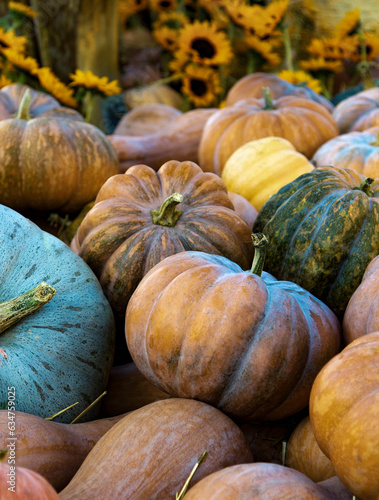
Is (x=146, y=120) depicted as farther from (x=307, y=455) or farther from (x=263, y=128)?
(x=307, y=455)

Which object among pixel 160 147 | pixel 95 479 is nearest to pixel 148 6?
pixel 160 147

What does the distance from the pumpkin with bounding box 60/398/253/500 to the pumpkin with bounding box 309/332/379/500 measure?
0.30 meters

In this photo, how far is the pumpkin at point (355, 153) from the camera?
2812mm

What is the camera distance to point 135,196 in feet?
7.52

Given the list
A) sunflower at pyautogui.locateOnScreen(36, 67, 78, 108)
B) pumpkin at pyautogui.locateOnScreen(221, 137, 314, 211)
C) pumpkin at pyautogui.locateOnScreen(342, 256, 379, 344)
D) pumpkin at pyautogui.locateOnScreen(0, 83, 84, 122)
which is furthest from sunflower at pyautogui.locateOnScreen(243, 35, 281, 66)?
pumpkin at pyautogui.locateOnScreen(342, 256, 379, 344)

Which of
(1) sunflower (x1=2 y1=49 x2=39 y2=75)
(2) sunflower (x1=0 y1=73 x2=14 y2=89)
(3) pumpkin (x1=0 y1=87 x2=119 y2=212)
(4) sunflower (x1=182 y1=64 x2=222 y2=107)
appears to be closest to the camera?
(3) pumpkin (x1=0 y1=87 x2=119 y2=212)

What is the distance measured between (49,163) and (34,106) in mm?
1034

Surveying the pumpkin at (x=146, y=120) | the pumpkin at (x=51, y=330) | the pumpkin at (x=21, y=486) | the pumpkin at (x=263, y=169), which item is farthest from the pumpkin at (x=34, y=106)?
the pumpkin at (x=21, y=486)

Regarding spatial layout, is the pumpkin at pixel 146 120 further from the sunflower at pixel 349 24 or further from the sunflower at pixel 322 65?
the sunflower at pixel 349 24

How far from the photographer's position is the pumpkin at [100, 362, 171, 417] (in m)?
1.99

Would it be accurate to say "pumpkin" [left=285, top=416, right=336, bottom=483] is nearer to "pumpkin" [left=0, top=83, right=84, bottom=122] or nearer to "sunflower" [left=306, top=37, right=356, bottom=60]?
"pumpkin" [left=0, top=83, right=84, bottom=122]

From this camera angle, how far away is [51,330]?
1.84 meters

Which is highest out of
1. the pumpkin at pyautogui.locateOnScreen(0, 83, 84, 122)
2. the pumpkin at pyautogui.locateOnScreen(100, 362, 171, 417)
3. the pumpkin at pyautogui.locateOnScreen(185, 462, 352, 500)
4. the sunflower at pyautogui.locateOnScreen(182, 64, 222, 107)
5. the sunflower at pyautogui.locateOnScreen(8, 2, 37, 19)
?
the sunflower at pyautogui.locateOnScreen(8, 2, 37, 19)

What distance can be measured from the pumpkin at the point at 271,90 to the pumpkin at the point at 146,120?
1.82 feet
